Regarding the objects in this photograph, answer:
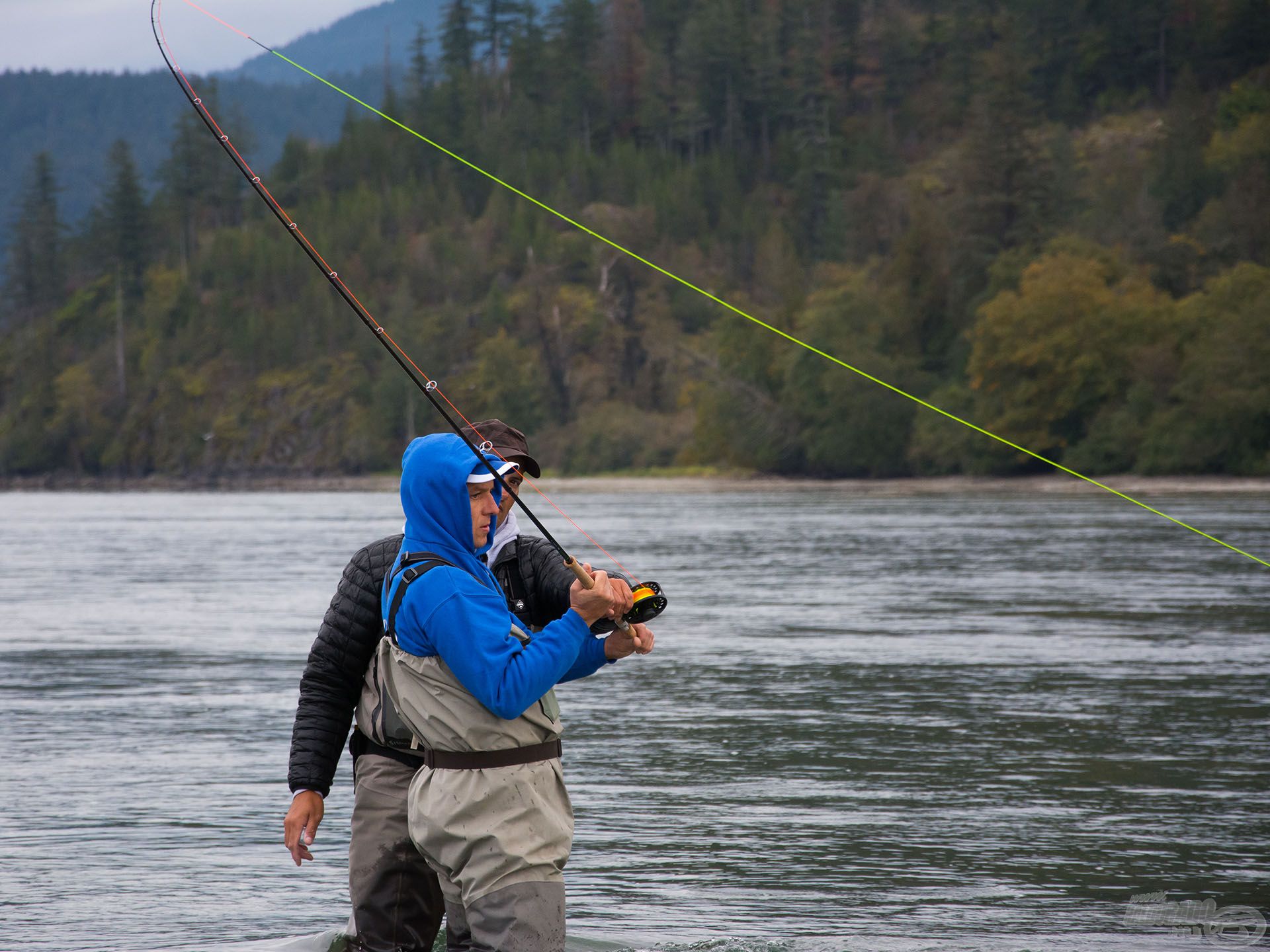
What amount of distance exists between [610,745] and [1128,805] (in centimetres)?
394

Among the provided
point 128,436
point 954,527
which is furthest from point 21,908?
point 128,436

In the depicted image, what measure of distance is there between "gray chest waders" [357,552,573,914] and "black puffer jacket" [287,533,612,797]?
2.26ft

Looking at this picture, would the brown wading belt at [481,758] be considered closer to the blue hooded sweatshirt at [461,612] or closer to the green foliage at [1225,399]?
the blue hooded sweatshirt at [461,612]

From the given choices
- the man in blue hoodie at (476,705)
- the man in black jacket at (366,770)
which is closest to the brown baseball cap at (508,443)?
the man in black jacket at (366,770)

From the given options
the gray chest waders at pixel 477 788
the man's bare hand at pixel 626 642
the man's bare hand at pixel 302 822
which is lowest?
the man's bare hand at pixel 302 822

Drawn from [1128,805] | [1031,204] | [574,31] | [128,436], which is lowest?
[128,436]

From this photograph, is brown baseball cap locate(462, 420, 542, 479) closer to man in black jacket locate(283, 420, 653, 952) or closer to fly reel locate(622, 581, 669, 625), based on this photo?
man in black jacket locate(283, 420, 653, 952)

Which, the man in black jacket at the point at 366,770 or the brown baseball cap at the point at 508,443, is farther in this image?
the brown baseball cap at the point at 508,443

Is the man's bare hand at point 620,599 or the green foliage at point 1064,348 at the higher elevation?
the man's bare hand at point 620,599

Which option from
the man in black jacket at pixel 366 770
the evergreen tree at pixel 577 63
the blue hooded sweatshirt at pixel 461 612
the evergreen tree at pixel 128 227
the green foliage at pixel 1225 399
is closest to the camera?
the blue hooded sweatshirt at pixel 461 612

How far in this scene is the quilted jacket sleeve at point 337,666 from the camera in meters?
4.89

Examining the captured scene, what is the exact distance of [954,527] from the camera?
44375 mm

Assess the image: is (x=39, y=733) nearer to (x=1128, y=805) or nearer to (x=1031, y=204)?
(x=1128, y=805)

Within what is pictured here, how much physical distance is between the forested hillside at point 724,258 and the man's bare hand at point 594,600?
70.7 metres
